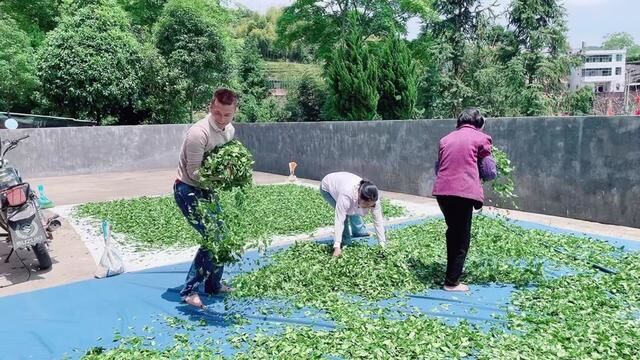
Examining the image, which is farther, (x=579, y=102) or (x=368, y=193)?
(x=579, y=102)

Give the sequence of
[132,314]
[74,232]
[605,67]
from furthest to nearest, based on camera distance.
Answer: [605,67], [74,232], [132,314]

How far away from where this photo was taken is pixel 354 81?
16719mm

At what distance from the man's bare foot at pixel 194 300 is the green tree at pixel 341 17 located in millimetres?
21411

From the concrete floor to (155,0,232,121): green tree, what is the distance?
477 centimetres

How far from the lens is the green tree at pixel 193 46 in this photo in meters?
16.8

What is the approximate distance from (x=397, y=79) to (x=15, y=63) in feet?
39.8

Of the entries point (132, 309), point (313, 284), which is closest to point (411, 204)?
point (313, 284)

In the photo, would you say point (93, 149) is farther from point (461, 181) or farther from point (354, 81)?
point (461, 181)

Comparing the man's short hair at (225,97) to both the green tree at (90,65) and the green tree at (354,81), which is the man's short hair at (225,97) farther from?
the green tree at (90,65)

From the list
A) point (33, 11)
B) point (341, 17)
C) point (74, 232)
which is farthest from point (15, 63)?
point (341, 17)

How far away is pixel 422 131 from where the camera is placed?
9.20 metres

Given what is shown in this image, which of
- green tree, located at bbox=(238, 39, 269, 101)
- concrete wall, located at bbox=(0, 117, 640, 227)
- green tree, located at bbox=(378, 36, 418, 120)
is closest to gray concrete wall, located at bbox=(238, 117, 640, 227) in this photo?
concrete wall, located at bbox=(0, 117, 640, 227)

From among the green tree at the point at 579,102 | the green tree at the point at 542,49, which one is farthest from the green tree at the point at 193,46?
the green tree at the point at 579,102

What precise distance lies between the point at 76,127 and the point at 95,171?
1.36 meters
